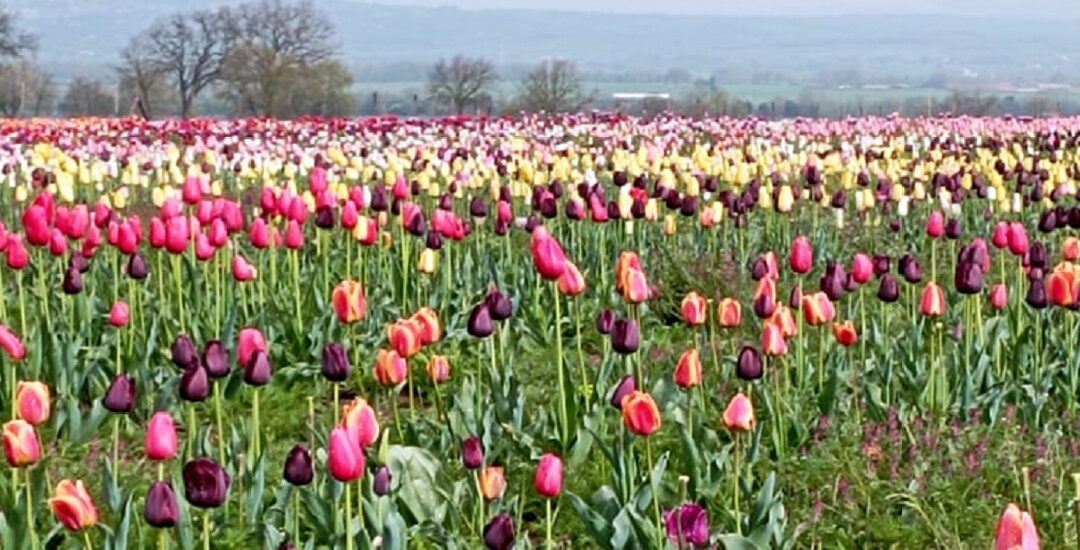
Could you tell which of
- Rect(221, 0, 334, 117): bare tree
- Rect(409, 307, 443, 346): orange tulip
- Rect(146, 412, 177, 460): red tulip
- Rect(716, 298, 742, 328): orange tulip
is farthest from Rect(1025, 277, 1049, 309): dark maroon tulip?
Rect(221, 0, 334, 117): bare tree

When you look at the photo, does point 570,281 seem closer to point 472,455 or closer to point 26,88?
point 472,455

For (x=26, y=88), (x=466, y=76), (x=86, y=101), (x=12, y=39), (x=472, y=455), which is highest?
(x=472, y=455)

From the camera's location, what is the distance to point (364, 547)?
406 centimetres

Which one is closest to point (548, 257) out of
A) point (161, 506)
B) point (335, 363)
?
point (335, 363)

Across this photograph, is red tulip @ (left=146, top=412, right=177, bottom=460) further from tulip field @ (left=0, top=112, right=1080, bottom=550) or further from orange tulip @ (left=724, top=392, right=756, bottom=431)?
orange tulip @ (left=724, top=392, right=756, bottom=431)

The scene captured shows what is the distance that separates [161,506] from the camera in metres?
3.58

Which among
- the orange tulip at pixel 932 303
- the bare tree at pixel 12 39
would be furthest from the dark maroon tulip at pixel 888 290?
the bare tree at pixel 12 39

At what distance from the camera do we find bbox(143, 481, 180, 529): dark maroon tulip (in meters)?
3.58

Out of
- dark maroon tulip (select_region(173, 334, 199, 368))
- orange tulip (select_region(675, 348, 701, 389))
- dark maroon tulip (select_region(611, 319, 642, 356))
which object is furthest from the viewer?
dark maroon tulip (select_region(611, 319, 642, 356))

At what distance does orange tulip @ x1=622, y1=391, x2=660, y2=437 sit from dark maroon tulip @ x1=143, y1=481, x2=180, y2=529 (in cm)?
122

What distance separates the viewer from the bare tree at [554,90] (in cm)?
4828

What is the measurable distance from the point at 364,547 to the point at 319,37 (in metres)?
74.1

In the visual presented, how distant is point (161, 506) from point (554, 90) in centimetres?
4639

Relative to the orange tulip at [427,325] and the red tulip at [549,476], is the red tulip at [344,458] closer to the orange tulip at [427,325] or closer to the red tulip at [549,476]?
the red tulip at [549,476]
